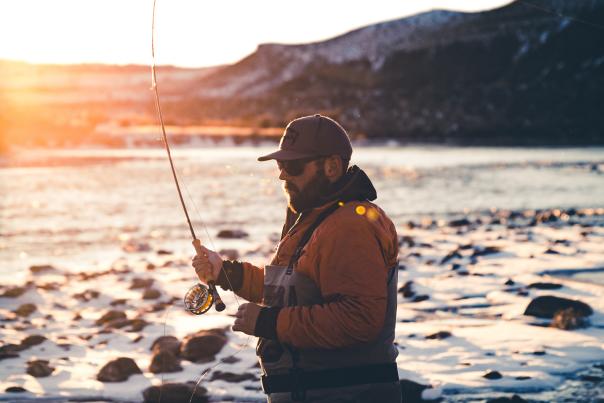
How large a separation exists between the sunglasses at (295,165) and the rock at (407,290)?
545cm

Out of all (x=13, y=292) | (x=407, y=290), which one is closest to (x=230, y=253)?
(x=13, y=292)

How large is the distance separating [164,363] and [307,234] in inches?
136

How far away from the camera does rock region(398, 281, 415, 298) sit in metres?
8.09

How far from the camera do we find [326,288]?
105 inches

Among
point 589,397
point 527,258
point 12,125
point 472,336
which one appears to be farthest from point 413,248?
point 12,125

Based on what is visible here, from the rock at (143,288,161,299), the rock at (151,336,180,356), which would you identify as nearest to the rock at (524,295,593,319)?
the rock at (151,336,180,356)

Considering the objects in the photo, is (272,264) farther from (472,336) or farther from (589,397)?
(472,336)

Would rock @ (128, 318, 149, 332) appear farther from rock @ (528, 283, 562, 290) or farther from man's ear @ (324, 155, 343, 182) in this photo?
man's ear @ (324, 155, 343, 182)

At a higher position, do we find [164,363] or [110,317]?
[110,317]

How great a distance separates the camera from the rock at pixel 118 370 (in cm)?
570

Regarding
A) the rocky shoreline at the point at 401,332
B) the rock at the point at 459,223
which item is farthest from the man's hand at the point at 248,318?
the rock at the point at 459,223

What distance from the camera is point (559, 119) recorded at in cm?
6031

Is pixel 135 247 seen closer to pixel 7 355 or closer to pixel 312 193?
pixel 7 355

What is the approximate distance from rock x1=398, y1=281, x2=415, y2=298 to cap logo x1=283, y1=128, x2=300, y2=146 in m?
5.47
